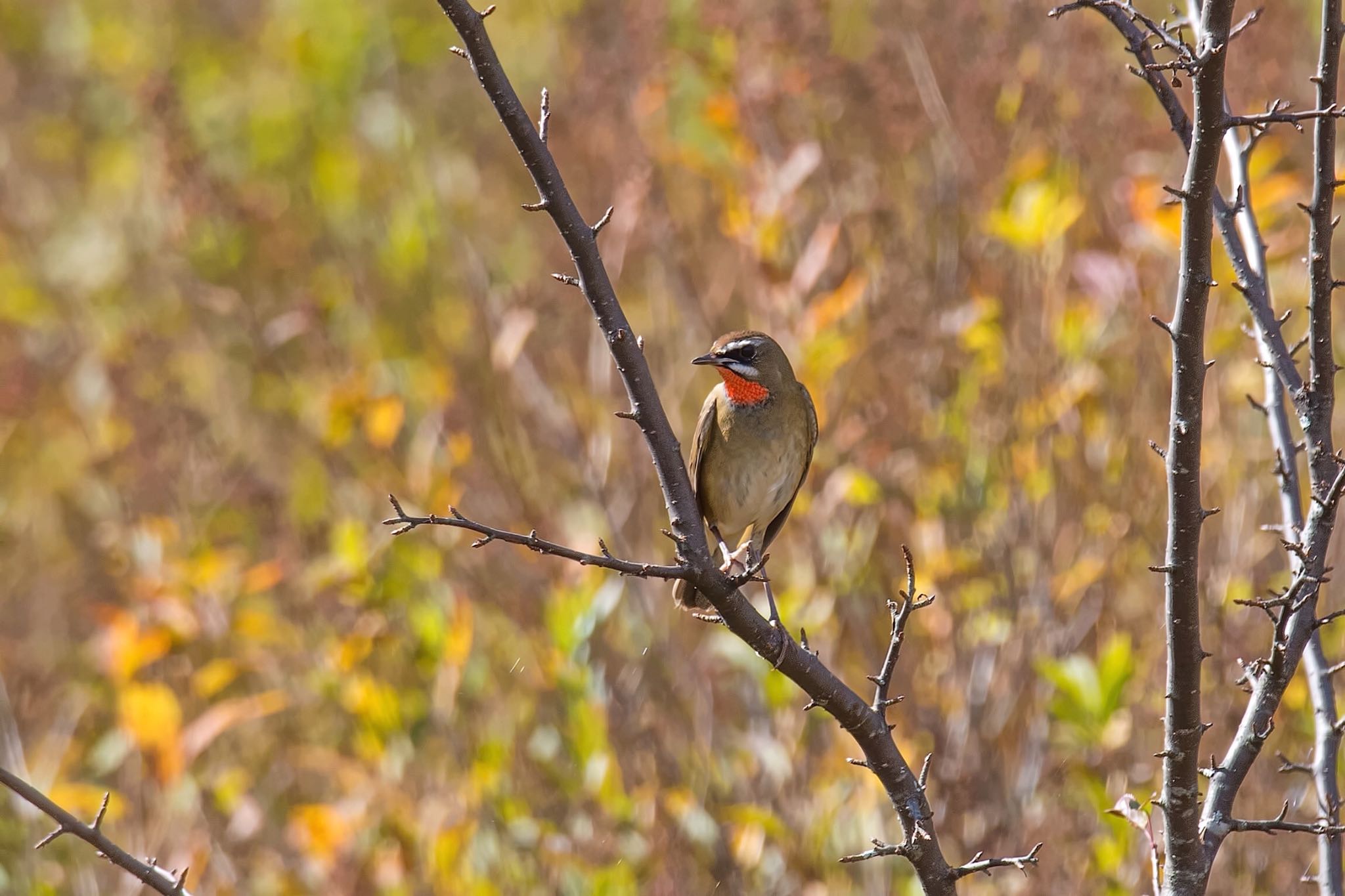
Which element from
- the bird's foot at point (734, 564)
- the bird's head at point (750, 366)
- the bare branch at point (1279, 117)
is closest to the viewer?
the bare branch at point (1279, 117)

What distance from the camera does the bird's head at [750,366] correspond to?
4605 millimetres

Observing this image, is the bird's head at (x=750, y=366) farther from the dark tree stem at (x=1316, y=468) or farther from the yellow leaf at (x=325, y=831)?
the dark tree stem at (x=1316, y=468)

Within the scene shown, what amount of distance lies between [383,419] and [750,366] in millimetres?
1580

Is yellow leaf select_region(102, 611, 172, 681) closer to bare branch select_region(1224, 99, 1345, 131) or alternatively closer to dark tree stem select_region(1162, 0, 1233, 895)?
dark tree stem select_region(1162, 0, 1233, 895)

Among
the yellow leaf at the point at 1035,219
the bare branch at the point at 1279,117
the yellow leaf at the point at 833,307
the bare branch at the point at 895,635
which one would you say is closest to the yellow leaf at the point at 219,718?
the yellow leaf at the point at 833,307

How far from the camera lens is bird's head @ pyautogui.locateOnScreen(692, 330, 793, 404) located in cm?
461

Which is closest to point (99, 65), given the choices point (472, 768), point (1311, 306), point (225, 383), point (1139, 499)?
point (225, 383)

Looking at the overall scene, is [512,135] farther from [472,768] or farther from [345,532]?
[472,768]

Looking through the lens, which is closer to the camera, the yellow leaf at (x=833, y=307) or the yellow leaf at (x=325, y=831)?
the yellow leaf at (x=325, y=831)

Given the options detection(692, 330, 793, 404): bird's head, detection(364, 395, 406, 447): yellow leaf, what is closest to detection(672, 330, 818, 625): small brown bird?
detection(692, 330, 793, 404): bird's head

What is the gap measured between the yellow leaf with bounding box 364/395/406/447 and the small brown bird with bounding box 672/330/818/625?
1.25 meters

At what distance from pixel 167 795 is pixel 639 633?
73.4 inches

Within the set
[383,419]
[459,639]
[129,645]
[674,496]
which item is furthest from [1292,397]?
[129,645]

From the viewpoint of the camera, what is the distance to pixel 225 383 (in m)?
7.85
